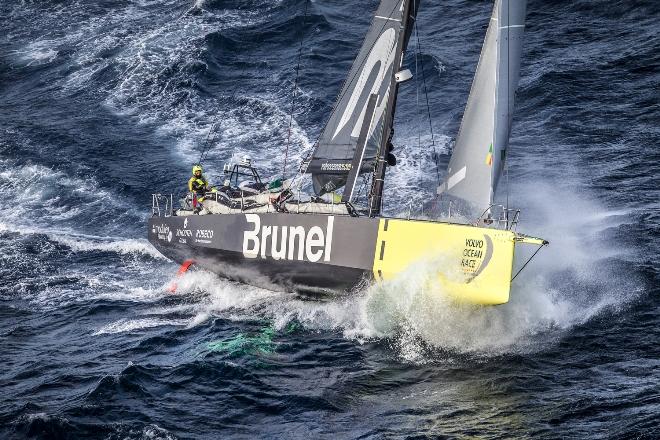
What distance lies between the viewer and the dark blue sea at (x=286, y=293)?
1370cm

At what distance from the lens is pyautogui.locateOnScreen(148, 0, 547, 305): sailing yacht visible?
15648 mm

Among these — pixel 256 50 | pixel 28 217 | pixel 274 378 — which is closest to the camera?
pixel 274 378

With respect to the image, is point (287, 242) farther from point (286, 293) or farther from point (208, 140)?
point (208, 140)

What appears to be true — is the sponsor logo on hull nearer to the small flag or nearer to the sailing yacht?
the sailing yacht

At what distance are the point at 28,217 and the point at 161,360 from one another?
10.8m

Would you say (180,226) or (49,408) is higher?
(180,226)

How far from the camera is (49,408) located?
14234 millimetres

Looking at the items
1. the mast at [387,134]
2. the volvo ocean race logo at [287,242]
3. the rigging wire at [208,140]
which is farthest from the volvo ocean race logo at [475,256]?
the rigging wire at [208,140]

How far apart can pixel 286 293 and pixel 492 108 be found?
5873 millimetres

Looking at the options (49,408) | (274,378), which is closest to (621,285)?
(274,378)

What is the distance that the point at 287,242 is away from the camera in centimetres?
1805

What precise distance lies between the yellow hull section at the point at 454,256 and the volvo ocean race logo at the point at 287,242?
1.22 m

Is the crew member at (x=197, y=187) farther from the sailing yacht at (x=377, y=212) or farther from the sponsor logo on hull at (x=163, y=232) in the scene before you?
the sponsor logo on hull at (x=163, y=232)

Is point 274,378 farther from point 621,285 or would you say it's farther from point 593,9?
point 593,9
